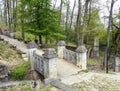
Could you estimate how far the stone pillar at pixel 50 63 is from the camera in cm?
712

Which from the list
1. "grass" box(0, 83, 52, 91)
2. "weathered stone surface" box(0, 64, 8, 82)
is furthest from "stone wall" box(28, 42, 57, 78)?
"weathered stone surface" box(0, 64, 8, 82)

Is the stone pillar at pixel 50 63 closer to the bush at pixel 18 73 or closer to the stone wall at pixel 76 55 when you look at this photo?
the bush at pixel 18 73

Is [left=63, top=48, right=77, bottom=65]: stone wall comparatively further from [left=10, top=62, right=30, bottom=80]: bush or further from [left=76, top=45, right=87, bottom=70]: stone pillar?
[left=10, top=62, right=30, bottom=80]: bush

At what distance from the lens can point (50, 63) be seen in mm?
7168

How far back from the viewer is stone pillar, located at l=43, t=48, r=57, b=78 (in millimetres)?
7117

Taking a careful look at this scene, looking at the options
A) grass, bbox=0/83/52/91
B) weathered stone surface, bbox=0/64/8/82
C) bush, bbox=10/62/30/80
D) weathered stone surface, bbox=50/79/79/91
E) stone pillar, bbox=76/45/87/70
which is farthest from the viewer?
stone pillar, bbox=76/45/87/70

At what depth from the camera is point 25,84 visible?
6668mm

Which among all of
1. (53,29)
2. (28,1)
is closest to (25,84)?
(53,29)

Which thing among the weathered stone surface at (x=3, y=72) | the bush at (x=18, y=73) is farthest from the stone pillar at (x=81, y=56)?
the weathered stone surface at (x=3, y=72)

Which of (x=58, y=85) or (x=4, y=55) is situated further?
(x=4, y=55)

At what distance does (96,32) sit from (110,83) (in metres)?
11.5

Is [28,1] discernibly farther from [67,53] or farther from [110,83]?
[110,83]

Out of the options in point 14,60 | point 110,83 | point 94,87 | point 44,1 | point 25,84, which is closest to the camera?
point 25,84

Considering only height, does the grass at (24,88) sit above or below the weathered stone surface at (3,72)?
below
